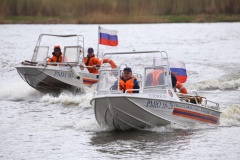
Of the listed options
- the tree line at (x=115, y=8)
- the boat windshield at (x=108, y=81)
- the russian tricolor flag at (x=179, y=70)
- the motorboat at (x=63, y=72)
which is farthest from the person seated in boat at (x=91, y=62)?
the tree line at (x=115, y=8)

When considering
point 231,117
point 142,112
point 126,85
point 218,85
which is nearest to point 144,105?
point 142,112

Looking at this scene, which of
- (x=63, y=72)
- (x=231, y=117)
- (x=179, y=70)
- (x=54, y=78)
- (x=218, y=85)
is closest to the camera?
(x=179, y=70)

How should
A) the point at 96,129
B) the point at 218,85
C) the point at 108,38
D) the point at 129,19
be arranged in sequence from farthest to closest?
1. the point at 129,19
2. the point at 218,85
3. the point at 108,38
4. the point at 96,129

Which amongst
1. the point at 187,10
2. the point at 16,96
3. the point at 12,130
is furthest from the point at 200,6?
the point at 12,130

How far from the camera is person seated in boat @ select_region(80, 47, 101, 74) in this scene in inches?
964

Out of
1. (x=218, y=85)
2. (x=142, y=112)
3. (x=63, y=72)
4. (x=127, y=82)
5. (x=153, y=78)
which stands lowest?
(x=142, y=112)

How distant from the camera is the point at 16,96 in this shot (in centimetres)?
2603

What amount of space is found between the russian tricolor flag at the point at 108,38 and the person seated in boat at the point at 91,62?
29.3 inches

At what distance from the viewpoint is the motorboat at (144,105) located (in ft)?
53.6

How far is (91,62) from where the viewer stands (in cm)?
2467

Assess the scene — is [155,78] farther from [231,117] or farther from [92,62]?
[92,62]

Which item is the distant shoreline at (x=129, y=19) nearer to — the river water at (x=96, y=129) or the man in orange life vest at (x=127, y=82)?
the river water at (x=96, y=129)

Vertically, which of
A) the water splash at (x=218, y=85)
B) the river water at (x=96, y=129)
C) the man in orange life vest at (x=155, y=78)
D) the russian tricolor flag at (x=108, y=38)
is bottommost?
the river water at (x=96, y=129)

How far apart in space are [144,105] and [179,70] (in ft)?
8.94
